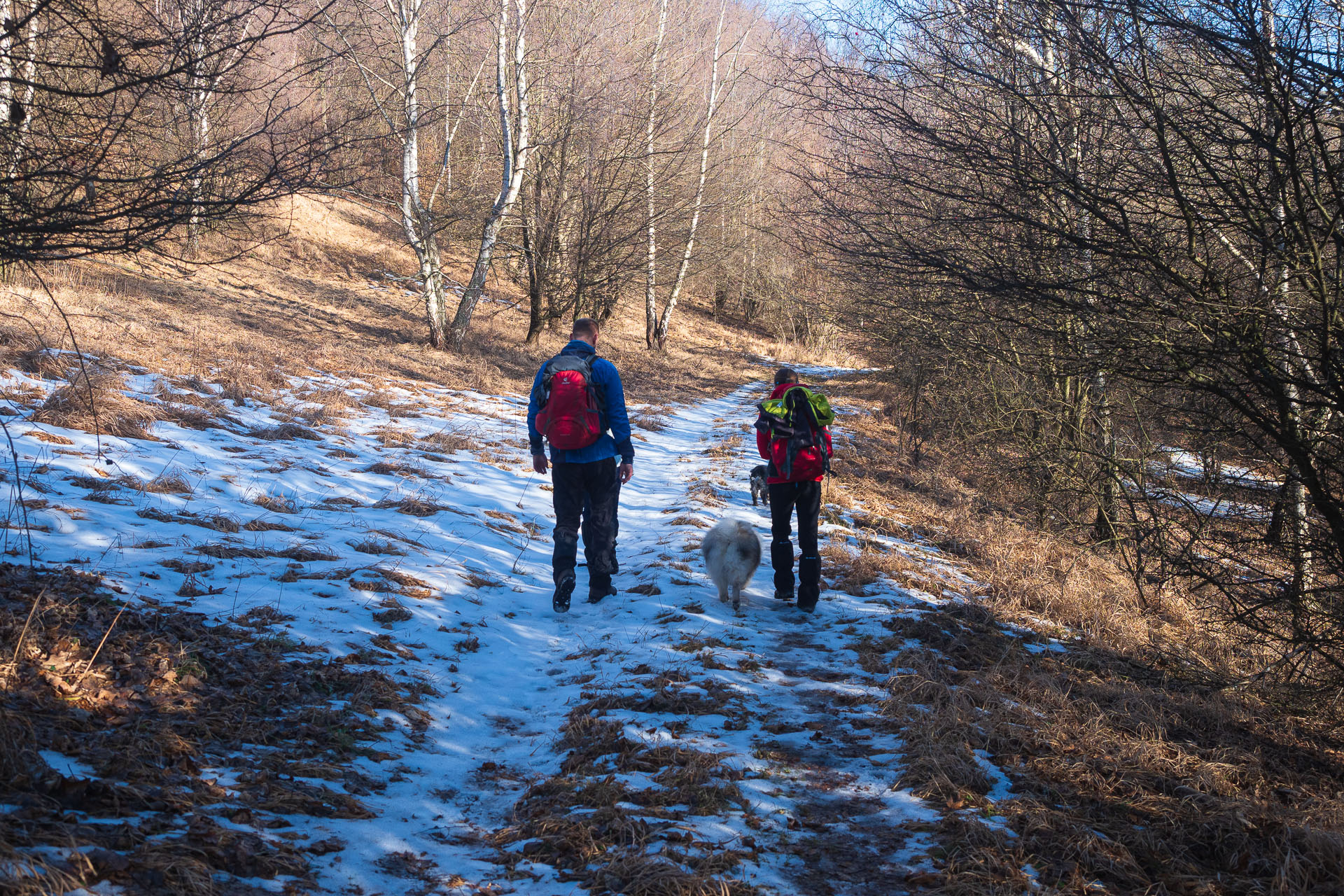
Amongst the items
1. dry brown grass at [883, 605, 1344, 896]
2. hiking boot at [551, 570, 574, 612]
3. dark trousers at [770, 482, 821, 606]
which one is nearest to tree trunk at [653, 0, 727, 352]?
dark trousers at [770, 482, 821, 606]

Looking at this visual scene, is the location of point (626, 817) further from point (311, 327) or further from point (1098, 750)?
point (311, 327)

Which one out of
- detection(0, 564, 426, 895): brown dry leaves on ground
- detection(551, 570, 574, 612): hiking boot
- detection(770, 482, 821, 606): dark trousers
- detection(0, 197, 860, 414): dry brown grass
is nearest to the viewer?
detection(0, 564, 426, 895): brown dry leaves on ground

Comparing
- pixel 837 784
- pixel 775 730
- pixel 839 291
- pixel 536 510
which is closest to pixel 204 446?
pixel 536 510

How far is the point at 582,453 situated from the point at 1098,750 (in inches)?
154

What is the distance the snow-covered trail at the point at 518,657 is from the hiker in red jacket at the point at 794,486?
0.28 metres

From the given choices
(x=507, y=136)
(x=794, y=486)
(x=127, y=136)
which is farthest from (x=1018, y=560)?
(x=507, y=136)

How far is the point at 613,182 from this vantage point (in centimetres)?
1958

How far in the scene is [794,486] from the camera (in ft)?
20.9

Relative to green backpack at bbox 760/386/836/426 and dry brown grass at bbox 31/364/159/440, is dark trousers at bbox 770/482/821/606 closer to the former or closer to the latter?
green backpack at bbox 760/386/836/426

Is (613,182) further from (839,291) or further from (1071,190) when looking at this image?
(1071,190)

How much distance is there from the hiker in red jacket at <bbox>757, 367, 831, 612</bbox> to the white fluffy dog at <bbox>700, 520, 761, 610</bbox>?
1.11 feet

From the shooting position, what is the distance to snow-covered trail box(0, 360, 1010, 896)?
3.14 metres

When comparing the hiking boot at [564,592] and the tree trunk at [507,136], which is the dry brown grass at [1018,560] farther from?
the tree trunk at [507,136]

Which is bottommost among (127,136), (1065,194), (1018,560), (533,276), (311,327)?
(1018,560)
